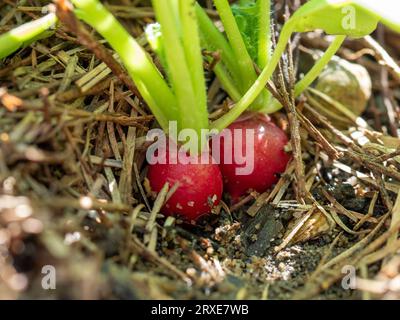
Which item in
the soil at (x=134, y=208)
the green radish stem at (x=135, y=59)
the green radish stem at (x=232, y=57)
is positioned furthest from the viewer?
the green radish stem at (x=232, y=57)

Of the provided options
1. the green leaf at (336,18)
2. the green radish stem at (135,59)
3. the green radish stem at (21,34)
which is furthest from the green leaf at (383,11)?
the green radish stem at (21,34)

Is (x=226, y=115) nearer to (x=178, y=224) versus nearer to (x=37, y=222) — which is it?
(x=178, y=224)

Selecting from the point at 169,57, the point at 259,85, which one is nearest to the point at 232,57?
the point at 259,85

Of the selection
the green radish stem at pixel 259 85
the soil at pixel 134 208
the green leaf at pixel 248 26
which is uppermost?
the green leaf at pixel 248 26

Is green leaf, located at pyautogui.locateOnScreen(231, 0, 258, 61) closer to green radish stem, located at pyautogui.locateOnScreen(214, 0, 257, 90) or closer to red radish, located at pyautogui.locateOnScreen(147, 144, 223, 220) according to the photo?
green radish stem, located at pyautogui.locateOnScreen(214, 0, 257, 90)

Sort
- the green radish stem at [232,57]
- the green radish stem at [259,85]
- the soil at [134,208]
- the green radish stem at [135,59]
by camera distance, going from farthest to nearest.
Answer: the green radish stem at [232,57]
the green radish stem at [259,85]
the green radish stem at [135,59]
the soil at [134,208]

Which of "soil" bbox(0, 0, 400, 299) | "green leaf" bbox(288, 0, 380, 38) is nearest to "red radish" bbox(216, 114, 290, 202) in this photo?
"soil" bbox(0, 0, 400, 299)

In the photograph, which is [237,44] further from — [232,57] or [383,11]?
[383,11]

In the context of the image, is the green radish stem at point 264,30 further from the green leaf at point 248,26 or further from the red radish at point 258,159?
the red radish at point 258,159
